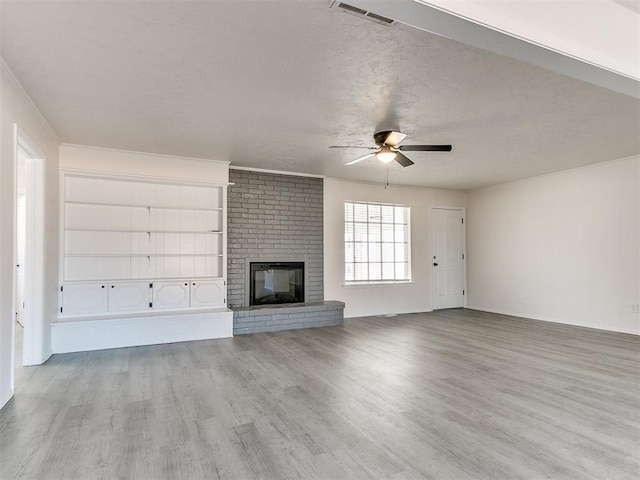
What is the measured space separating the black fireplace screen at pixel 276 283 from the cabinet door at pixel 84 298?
6.81 ft

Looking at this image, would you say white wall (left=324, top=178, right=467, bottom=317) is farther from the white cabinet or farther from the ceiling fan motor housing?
the ceiling fan motor housing

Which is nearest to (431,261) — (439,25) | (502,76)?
(502,76)

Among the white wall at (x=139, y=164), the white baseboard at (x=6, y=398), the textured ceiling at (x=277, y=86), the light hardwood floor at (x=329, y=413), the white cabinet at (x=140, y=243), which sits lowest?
the light hardwood floor at (x=329, y=413)

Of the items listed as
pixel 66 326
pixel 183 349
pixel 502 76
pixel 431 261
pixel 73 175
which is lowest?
pixel 183 349

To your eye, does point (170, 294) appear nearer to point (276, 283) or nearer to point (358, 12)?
point (276, 283)

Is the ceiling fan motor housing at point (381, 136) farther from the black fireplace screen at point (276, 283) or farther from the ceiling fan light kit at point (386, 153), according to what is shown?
the black fireplace screen at point (276, 283)

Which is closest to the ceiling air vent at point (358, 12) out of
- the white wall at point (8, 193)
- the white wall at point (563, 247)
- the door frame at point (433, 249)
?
the white wall at point (8, 193)

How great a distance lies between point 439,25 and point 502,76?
1631mm

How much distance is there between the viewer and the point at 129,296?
16.3ft

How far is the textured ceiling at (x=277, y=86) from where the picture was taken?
2.20m

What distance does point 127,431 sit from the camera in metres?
2.40

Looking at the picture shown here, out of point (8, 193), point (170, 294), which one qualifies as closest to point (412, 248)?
point (170, 294)

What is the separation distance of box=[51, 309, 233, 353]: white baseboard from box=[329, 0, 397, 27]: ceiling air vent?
415 centimetres

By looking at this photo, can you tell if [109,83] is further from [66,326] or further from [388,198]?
[388,198]
